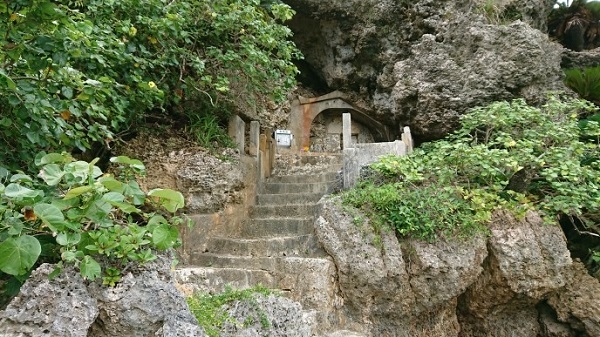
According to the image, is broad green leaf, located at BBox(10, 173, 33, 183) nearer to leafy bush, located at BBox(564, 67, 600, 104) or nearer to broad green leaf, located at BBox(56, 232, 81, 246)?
broad green leaf, located at BBox(56, 232, 81, 246)

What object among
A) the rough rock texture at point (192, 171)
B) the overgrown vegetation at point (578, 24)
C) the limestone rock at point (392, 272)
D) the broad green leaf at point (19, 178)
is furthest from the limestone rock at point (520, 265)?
the overgrown vegetation at point (578, 24)

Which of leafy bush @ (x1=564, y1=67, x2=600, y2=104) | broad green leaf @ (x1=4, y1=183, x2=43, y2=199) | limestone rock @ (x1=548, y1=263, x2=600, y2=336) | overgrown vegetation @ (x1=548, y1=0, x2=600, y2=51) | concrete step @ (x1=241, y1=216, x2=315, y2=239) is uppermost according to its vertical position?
overgrown vegetation @ (x1=548, y1=0, x2=600, y2=51)

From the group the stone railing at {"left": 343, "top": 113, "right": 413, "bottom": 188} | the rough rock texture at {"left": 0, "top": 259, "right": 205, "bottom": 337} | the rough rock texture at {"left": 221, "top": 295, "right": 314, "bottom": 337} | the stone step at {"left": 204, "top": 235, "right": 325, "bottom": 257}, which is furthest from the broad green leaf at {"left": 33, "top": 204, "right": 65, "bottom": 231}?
the stone railing at {"left": 343, "top": 113, "right": 413, "bottom": 188}

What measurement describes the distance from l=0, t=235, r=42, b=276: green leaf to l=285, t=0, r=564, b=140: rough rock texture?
733 centimetres

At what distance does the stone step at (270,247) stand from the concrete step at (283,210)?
0.77 metres

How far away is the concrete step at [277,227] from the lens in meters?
5.95

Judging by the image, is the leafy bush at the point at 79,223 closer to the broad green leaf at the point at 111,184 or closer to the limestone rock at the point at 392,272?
the broad green leaf at the point at 111,184

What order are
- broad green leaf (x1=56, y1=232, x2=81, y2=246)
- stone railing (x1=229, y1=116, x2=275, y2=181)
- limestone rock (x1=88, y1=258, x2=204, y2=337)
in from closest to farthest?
broad green leaf (x1=56, y1=232, x2=81, y2=246) < limestone rock (x1=88, y1=258, x2=204, y2=337) < stone railing (x1=229, y1=116, x2=275, y2=181)

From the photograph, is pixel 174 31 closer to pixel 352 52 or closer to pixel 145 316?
pixel 145 316

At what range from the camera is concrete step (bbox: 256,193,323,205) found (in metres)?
6.84

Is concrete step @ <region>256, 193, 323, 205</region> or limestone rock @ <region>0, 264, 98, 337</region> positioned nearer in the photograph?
limestone rock @ <region>0, 264, 98, 337</region>

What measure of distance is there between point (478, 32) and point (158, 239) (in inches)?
292

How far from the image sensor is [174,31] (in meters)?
5.19

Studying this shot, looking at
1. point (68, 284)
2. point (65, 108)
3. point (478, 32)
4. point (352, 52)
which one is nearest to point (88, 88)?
point (65, 108)
